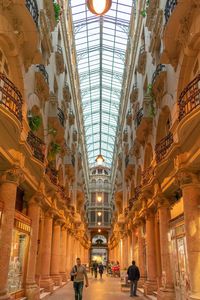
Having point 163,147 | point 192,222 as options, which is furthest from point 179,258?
point 163,147

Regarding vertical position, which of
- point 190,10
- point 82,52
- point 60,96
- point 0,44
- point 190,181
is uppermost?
point 82,52

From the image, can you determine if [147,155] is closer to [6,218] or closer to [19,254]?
[19,254]

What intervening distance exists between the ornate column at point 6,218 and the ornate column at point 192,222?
585 centimetres

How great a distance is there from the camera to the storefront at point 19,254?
11.8 m

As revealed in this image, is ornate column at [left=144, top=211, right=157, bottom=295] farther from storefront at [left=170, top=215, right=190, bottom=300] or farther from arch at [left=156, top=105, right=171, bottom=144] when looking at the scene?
arch at [left=156, top=105, right=171, bottom=144]

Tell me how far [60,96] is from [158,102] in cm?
936

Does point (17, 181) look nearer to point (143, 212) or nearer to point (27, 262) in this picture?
point (27, 262)

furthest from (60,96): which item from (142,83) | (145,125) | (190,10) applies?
(190,10)

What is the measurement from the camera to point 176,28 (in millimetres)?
11367

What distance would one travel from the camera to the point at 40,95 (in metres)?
15.6

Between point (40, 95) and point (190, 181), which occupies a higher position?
point (40, 95)

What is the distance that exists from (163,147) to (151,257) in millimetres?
6718


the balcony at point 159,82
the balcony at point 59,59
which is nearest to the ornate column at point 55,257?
the balcony at point 59,59

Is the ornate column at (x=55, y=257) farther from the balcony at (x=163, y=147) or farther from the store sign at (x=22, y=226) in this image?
the balcony at (x=163, y=147)
